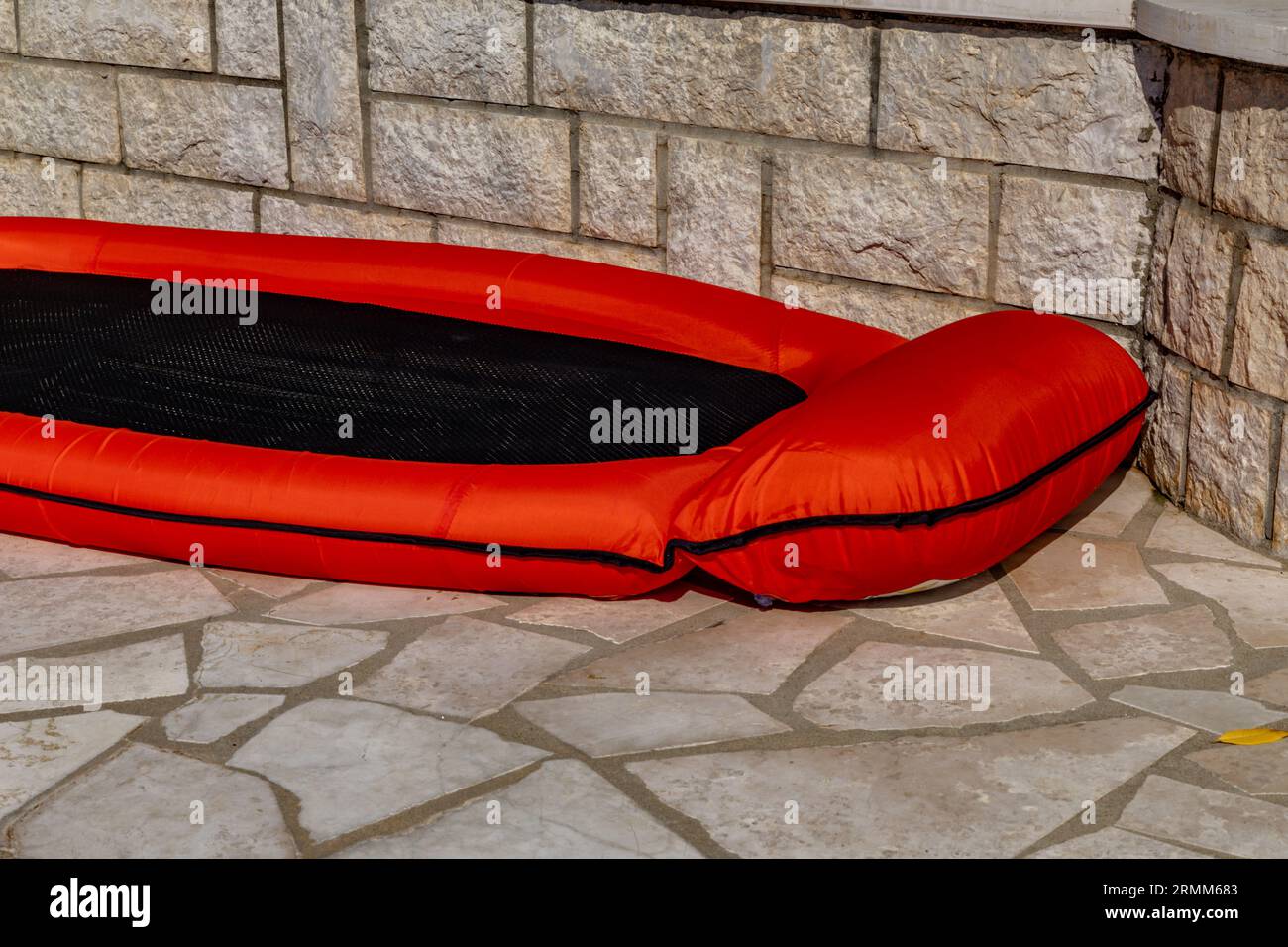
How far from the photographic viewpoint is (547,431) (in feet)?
13.5

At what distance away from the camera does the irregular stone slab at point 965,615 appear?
3682 mm

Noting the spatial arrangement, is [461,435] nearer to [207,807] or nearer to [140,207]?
[207,807]

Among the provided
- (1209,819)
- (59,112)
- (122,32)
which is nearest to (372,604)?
(1209,819)

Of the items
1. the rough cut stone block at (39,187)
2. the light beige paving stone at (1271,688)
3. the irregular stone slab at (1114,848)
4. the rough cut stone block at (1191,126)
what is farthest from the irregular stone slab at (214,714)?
the rough cut stone block at (39,187)

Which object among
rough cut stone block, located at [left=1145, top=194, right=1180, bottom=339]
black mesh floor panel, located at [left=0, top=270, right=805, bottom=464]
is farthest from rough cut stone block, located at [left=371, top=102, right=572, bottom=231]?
rough cut stone block, located at [left=1145, top=194, right=1180, bottom=339]

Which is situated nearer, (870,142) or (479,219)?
(870,142)

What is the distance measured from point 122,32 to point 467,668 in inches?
151

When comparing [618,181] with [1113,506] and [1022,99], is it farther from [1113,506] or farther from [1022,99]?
[1113,506]

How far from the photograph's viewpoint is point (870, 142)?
4.84 meters

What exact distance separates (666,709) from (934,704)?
0.53m

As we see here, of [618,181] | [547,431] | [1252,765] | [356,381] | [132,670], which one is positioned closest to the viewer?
[1252,765]

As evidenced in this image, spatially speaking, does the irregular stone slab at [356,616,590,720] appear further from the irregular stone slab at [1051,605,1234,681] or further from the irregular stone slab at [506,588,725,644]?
the irregular stone slab at [1051,605,1234,681]

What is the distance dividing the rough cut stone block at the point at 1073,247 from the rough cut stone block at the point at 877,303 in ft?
0.60
